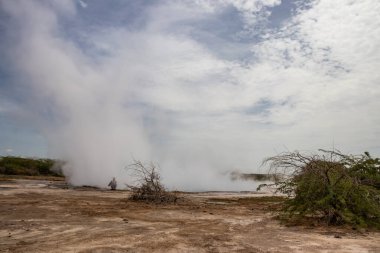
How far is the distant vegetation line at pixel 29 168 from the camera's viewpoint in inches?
2426

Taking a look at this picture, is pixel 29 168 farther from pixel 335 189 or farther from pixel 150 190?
pixel 335 189

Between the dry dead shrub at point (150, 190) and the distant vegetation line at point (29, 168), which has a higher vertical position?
the distant vegetation line at point (29, 168)

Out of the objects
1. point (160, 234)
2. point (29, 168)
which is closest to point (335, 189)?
point (160, 234)

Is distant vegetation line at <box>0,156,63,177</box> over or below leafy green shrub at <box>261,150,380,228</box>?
over

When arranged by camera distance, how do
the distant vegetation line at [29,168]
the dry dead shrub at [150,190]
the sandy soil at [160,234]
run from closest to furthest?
1. the sandy soil at [160,234]
2. the dry dead shrub at [150,190]
3. the distant vegetation line at [29,168]

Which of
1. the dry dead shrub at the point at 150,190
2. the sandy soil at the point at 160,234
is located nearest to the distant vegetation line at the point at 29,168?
the dry dead shrub at the point at 150,190

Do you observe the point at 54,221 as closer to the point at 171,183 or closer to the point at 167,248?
the point at 167,248

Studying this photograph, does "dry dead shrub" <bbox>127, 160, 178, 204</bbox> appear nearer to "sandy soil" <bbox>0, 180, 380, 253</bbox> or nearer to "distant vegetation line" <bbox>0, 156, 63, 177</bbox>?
"sandy soil" <bbox>0, 180, 380, 253</bbox>

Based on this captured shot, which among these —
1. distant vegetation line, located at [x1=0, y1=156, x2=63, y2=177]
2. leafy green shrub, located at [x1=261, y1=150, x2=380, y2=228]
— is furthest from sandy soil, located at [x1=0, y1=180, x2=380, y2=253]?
distant vegetation line, located at [x1=0, y1=156, x2=63, y2=177]

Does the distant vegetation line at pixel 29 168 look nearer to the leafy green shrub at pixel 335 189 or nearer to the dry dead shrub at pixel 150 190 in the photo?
the dry dead shrub at pixel 150 190

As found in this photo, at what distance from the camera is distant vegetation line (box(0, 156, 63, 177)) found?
61625 millimetres

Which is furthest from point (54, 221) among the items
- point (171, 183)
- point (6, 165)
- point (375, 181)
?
point (6, 165)

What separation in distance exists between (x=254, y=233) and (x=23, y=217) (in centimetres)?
789

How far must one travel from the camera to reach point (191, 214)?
1658cm
